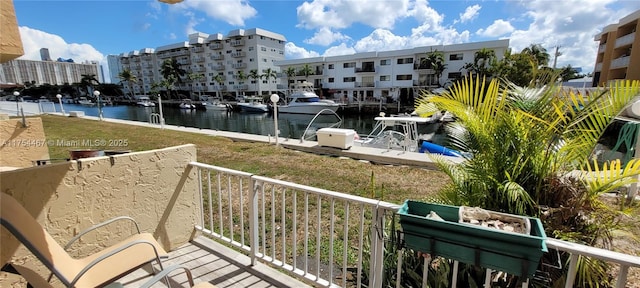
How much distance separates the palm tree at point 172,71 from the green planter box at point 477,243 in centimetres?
5952

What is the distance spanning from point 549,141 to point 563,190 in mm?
293

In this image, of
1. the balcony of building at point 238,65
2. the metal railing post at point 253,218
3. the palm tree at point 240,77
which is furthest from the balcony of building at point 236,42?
the metal railing post at point 253,218

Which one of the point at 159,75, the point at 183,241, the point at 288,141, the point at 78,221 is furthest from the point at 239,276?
the point at 159,75

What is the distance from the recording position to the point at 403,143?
30.1ft

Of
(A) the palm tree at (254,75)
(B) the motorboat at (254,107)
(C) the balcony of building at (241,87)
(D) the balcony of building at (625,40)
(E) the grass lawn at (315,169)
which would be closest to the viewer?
(E) the grass lawn at (315,169)

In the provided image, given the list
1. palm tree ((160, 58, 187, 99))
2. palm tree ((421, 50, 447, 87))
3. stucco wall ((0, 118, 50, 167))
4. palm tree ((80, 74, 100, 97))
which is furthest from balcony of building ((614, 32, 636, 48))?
palm tree ((80, 74, 100, 97))

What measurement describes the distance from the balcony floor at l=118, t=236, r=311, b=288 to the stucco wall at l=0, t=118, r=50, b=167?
2921 mm

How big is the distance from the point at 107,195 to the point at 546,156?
3098 millimetres

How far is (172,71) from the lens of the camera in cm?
5253

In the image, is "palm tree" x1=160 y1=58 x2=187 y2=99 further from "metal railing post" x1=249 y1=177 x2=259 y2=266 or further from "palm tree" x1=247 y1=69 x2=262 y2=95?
"metal railing post" x1=249 y1=177 x2=259 y2=266

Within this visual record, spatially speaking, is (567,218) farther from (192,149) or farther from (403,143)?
(403,143)

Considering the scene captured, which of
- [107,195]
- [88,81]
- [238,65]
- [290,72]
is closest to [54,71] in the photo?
[88,81]

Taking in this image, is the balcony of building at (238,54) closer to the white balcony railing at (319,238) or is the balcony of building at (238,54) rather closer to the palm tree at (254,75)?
the palm tree at (254,75)

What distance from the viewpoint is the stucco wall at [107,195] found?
1864mm
